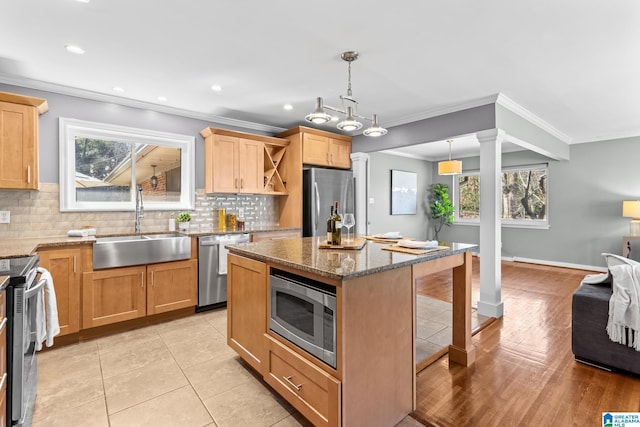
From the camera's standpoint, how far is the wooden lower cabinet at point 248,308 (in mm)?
2092

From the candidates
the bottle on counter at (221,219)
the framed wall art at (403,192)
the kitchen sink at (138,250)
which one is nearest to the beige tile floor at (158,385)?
the kitchen sink at (138,250)

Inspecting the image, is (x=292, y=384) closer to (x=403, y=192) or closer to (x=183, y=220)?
(x=183, y=220)

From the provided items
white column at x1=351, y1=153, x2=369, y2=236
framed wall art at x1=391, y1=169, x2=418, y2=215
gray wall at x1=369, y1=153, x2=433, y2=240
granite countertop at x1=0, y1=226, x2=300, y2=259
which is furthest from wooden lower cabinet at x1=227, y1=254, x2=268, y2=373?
framed wall art at x1=391, y1=169, x2=418, y2=215

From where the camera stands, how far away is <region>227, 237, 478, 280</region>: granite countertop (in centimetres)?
153

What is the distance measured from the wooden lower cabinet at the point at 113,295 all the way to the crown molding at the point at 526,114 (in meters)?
4.27

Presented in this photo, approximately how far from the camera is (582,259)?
5871 mm

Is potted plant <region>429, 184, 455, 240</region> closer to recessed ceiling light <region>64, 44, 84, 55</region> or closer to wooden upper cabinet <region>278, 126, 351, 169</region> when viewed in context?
wooden upper cabinet <region>278, 126, 351, 169</region>

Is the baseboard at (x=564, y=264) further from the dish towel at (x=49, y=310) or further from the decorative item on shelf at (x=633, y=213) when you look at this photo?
the dish towel at (x=49, y=310)

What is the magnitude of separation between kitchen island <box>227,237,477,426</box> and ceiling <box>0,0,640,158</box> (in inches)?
→ 61.2

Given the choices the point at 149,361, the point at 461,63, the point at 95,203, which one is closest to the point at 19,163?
the point at 95,203

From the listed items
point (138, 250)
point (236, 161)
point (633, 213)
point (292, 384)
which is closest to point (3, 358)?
point (292, 384)

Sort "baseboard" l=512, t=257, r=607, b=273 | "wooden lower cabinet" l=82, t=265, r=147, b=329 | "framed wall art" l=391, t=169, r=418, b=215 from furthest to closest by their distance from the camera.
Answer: "framed wall art" l=391, t=169, r=418, b=215, "baseboard" l=512, t=257, r=607, b=273, "wooden lower cabinet" l=82, t=265, r=147, b=329

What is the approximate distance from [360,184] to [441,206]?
327 centimetres

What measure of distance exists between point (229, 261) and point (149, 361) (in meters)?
1.05
